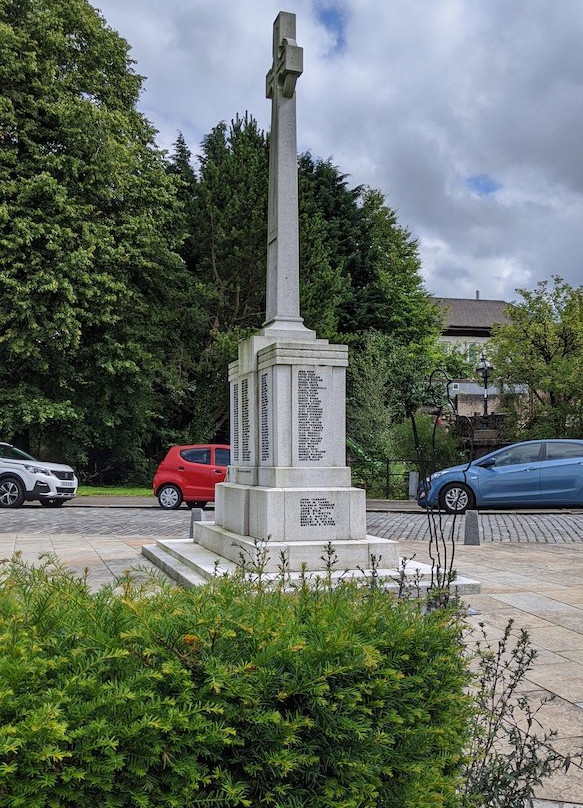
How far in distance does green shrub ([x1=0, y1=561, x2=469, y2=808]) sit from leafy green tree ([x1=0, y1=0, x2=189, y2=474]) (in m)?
22.1

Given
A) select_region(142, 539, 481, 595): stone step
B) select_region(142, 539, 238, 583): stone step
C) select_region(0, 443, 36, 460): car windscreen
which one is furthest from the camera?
select_region(0, 443, 36, 460): car windscreen

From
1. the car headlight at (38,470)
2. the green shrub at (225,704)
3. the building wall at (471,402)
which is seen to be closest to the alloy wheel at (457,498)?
the car headlight at (38,470)

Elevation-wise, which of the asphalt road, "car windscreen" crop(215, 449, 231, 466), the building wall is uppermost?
the building wall

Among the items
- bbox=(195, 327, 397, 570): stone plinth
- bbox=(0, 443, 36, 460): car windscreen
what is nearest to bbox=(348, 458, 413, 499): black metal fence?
bbox=(0, 443, 36, 460): car windscreen

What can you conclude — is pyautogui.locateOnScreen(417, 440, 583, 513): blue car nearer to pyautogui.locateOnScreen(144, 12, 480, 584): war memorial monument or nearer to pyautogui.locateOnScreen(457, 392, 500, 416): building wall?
pyautogui.locateOnScreen(144, 12, 480, 584): war memorial monument

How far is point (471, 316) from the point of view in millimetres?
73500

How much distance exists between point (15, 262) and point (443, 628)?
2335cm

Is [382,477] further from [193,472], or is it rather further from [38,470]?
[38,470]

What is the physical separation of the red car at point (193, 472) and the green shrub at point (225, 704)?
1607 centimetres

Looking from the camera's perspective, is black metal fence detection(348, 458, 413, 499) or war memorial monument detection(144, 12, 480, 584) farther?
black metal fence detection(348, 458, 413, 499)

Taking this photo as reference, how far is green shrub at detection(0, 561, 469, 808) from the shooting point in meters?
1.92

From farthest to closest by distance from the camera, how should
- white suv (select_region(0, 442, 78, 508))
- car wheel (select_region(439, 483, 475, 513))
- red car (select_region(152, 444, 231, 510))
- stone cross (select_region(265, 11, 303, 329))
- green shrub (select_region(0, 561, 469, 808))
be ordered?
white suv (select_region(0, 442, 78, 508)) < red car (select_region(152, 444, 231, 510)) < car wheel (select_region(439, 483, 475, 513)) < stone cross (select_region(265, 11, 303, 329)) < green shrub (select_region(0, 561, 469, 808))

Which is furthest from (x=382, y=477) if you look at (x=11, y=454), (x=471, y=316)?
(x=471, y=316)

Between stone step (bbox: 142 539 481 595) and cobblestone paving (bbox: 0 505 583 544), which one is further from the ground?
stone step (bbox: 142 539 481 595)
